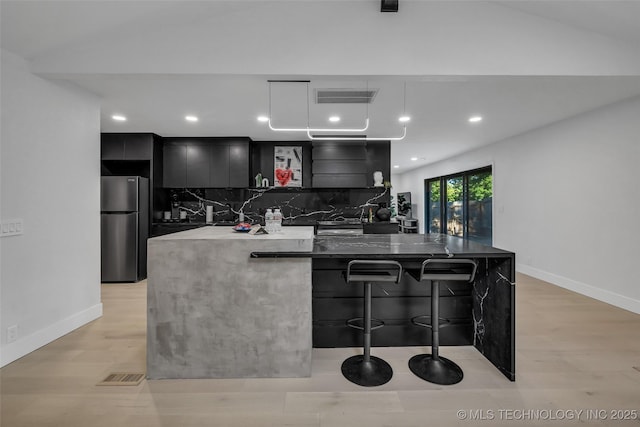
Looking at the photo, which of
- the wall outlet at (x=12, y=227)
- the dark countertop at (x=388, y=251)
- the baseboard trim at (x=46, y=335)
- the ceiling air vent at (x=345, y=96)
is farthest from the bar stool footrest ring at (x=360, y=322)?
the wall outlet at (x=12, y=227)

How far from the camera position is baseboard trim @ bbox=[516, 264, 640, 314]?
3223mm

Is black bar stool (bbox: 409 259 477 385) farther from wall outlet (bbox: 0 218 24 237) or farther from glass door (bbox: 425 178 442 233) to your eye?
glass door (bbox: 425 178 442 233)

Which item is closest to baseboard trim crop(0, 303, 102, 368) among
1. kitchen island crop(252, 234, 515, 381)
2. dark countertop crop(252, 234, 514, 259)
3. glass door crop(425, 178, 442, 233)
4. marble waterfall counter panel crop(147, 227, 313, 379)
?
marble waterfall counter panel crop(147, 227, 313, 379)

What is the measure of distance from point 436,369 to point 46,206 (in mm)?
3490

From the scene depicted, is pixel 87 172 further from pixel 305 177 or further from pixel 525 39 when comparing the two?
pixel 525 39

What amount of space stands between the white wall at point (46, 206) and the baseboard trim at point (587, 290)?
596 centimetres

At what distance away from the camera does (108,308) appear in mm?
3291

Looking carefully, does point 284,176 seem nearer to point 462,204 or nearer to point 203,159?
point 203,159

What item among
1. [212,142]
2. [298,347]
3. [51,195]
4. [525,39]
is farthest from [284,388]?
[212,142]

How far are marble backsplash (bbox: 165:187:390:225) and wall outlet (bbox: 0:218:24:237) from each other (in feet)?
10.1

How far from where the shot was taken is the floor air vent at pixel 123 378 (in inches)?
77.0

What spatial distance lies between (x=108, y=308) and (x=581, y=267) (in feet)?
20.1

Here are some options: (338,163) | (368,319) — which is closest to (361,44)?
(368,319)

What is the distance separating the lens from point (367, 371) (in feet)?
6.67
